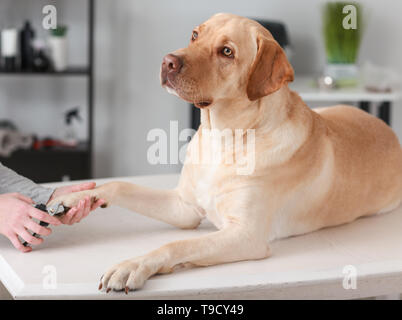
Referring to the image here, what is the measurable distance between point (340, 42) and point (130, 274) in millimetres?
2713

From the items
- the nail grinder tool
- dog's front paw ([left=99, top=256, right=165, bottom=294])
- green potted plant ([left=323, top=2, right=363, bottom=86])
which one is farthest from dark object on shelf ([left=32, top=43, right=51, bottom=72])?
dog's front paw ([left=99, top=256, right=165, bottom=294])

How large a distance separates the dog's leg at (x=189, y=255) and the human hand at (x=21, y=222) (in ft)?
0.76

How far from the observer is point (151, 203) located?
147 centimetres

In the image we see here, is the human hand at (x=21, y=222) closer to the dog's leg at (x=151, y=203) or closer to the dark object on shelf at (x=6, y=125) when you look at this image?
the dog's leg at (x=151, y=203)

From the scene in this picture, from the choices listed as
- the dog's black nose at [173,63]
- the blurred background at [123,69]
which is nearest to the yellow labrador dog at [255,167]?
the dog's black nose at [173,63]

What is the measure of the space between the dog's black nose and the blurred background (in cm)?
198

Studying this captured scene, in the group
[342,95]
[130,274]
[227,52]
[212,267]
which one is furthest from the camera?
[342,95]

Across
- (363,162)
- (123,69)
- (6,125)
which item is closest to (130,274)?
(363,162)

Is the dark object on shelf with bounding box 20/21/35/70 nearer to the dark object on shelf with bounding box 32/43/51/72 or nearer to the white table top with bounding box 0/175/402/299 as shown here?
the dark object on shelf with bounding box 32/43/51/72

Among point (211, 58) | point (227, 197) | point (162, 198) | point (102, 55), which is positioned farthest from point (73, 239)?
point (102, 55)

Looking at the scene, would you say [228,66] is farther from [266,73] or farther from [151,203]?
[151,203]

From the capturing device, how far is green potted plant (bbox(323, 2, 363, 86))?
3451 millimetres

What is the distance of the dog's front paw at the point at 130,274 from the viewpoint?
3.50 feet

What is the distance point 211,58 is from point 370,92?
2142 millimetres
